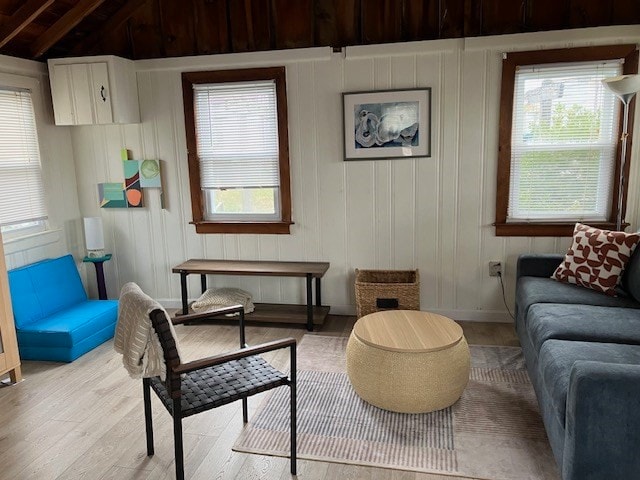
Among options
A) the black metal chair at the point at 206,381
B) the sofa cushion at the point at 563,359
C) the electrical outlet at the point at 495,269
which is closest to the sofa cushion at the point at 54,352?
the black metal chair at the point at 206,381

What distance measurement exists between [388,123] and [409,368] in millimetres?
2070

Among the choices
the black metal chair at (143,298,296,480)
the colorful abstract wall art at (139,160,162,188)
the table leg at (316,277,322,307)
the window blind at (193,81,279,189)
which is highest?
the window blind at (193,81,279,189)

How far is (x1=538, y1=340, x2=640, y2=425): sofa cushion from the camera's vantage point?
2047mm

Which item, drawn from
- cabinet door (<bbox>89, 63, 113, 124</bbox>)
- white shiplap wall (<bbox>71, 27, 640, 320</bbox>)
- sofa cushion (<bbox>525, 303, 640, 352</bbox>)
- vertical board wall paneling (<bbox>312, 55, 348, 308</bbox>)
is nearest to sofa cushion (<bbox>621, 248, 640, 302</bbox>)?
sofa cushion (<bbox>525, 303, 640, 352</bbox>)

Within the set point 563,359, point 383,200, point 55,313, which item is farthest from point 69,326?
point 563,359

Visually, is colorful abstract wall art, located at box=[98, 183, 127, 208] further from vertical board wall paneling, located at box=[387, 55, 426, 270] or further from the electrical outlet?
the electrical outlet

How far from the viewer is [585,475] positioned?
1849mm

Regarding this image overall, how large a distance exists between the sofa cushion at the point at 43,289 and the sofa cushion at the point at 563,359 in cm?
335

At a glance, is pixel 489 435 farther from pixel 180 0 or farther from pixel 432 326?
pixel 180 0

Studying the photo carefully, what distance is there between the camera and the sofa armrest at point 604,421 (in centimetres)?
177

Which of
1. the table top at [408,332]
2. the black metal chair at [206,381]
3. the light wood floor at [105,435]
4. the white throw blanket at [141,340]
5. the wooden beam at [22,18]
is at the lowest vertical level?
the light wood floor at [105,435]

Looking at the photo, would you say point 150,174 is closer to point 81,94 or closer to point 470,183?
point 81,94

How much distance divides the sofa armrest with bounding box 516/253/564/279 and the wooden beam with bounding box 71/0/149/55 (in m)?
3.63

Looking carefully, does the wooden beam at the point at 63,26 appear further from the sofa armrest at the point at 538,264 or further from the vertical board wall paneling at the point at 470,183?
the sofa armrest at the point at 538,264
